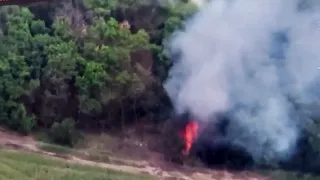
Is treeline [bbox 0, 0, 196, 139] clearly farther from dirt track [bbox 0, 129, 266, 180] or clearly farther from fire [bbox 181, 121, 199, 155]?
fire [bbox 181, 121, 199, 155]

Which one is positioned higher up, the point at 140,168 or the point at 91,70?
the point at 91,70

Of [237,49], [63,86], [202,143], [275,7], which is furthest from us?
[63,86]

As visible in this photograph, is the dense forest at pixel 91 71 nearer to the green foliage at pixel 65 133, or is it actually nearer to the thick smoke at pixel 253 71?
the green foliage at pixel 65 133

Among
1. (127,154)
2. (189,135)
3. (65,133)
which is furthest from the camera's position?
(65,133)

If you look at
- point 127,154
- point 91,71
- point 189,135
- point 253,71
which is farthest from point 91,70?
point 253,71

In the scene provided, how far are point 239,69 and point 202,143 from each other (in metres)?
2.99

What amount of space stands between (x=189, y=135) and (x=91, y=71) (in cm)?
464

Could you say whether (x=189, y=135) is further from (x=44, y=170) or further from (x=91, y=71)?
(x=44, y=170)

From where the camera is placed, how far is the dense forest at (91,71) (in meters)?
25.1

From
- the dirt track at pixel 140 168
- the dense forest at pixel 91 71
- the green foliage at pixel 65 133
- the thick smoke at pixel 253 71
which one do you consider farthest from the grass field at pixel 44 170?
the thick smoke at pixel 253 71

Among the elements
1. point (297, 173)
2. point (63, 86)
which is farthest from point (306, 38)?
point (63, 86)

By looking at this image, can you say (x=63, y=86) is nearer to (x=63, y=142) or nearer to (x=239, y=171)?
(x=63, y=142)

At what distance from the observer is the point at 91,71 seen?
83.0 ft

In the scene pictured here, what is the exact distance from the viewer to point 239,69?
2236 centimetres
